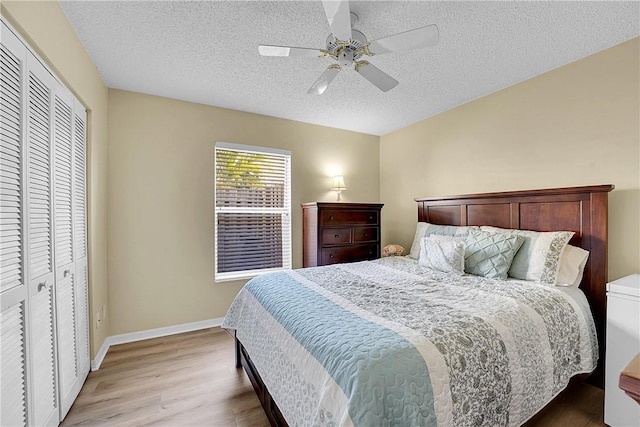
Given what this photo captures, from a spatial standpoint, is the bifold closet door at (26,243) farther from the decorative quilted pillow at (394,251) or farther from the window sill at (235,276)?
the decorative quilted pillow at (394,251)

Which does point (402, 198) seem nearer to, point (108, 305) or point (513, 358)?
point (513, 358)

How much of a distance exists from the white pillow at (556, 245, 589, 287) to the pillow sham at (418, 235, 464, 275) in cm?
64

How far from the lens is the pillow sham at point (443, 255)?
229 centimetres

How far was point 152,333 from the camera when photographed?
2893mm

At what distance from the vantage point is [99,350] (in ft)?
7.98

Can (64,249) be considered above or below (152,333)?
above

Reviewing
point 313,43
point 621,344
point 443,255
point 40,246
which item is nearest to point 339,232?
point 443,255

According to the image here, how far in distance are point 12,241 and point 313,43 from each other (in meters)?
2.01

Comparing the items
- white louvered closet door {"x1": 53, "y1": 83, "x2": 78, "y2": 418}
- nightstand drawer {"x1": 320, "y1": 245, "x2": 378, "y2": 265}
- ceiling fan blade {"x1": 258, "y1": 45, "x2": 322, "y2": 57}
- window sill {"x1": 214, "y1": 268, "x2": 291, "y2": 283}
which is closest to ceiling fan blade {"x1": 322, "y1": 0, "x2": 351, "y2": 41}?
ceiling fan blade {"x1": 258, "y1": 45, "x2": 322, "y2": 57}

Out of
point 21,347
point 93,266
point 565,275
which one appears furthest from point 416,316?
point 93,266

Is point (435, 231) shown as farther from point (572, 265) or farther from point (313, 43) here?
point (313, 43)

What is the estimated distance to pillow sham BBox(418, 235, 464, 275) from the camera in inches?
90.3

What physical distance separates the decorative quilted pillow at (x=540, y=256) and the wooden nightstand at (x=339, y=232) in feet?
5.47

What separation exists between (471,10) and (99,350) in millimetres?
3763
